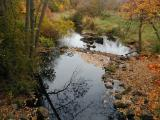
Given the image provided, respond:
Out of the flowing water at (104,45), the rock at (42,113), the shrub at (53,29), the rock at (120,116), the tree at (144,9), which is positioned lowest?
the rock at (120,116)

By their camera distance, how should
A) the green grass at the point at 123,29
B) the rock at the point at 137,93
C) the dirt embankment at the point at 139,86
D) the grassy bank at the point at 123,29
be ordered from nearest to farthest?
the dirt embankment at the point at 139,86 < the rock at the point at 137,93 < the grassy bank at the point at 123,29 < the green grass at the point at 123,29

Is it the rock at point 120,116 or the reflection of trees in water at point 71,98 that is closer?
the rock at point 120,116

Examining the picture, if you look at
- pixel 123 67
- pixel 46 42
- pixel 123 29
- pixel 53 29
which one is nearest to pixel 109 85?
pixel 123 67

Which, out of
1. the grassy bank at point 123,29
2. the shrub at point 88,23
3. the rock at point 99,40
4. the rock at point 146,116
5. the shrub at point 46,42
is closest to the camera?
the rock at point 146,116

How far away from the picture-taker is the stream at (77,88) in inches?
709

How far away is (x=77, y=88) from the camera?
21.5 m

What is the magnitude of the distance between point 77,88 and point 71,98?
1.77 m

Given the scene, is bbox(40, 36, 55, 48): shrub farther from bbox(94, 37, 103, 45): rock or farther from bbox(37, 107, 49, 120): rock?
bbox(37, 107, 49, 120): rock

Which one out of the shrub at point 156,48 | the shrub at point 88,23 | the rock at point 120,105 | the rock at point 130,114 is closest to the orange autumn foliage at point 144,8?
the shrub at point 156,48

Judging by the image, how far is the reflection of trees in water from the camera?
18.0m

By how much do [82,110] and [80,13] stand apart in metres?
32.1

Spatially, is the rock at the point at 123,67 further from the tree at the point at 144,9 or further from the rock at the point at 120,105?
the rock at the point at 120,105

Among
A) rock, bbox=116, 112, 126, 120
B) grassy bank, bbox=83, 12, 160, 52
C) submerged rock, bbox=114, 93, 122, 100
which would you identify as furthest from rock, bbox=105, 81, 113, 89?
grassy bank, bbox=83, 12, 160, 52

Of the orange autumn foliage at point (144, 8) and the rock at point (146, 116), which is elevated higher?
the orange autumn foliage at point (144, 8)
